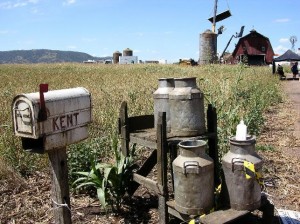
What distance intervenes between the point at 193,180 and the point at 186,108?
1.99 ft

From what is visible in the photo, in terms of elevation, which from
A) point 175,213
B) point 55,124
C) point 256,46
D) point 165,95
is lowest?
point 175,213

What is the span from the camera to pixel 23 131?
2.11 metres

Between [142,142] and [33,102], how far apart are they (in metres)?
1.14

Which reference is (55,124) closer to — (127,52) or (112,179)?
(112,179)

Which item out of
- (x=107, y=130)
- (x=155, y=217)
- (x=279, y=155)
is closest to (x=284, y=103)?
(x=279, y=155)

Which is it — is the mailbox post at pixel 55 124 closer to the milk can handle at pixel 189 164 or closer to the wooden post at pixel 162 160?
the wooden post at pixel 162 160

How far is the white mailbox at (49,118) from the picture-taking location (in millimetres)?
2053

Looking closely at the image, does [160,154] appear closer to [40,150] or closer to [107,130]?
[40,150]

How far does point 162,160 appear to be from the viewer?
2.66 m

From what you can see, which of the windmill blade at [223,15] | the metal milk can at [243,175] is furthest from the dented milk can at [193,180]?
the windmill blade at [223,15]

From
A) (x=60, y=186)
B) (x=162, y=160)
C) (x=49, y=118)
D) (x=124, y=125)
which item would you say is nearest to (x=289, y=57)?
(x=124, y=125)

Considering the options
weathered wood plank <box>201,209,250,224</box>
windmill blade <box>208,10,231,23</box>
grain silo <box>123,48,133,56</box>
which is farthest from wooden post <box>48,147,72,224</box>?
grain silo <box>123,48,133,56</box>

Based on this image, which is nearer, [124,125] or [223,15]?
[124,125]

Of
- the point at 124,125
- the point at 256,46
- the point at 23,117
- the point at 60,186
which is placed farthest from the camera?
the point at 256,46
